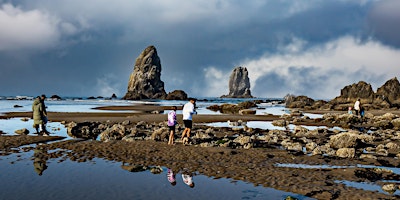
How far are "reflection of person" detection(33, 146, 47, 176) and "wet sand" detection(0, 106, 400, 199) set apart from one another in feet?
1.56

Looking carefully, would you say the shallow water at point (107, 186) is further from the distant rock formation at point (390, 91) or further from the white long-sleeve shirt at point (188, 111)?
the distant rock formation at point (390, 91)

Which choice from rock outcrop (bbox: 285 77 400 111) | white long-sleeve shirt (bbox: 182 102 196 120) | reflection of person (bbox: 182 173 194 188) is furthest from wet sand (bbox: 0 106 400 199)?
rock outcrop (bbox: 285 77 400 111)

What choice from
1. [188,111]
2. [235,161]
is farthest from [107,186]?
[188,111]

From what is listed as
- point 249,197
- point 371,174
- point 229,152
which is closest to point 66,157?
point 229,152

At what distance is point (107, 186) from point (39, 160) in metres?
5.91

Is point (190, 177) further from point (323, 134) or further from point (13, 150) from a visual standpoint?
point (323, 134)

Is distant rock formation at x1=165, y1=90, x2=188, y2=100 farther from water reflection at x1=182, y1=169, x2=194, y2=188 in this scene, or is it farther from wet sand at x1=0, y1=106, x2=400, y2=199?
water reflection at x1=182, y1=169, x2=194, y2=188

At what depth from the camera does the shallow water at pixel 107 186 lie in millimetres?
10156

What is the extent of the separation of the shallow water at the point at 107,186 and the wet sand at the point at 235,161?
905 mm

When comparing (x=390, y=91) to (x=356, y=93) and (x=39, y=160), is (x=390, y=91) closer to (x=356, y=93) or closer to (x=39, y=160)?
(x=356, y=93)

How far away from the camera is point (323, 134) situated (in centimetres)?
2597

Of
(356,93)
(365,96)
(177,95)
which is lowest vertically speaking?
(365,96)

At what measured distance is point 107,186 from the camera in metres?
11.2

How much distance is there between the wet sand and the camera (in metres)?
11.2
